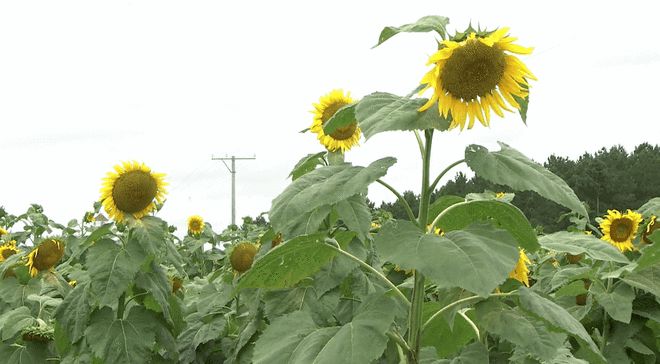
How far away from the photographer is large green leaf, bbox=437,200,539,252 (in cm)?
219

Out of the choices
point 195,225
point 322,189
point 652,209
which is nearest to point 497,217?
point 322,189

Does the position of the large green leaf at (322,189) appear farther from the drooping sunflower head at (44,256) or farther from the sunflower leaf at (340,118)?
the drooping sunflower head at (44,256)

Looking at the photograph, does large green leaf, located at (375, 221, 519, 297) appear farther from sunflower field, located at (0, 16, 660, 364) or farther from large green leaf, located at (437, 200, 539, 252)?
large green leaf, located at (437, 200, 539, 252)

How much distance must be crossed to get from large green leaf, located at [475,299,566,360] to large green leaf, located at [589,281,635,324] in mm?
1784

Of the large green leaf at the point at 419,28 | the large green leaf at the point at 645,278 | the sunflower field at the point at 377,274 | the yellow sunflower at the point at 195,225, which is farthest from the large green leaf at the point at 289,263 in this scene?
the yellow sunflower at the point at 195,225

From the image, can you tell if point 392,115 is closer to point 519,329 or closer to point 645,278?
point 519,329

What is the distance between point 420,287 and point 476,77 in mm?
595

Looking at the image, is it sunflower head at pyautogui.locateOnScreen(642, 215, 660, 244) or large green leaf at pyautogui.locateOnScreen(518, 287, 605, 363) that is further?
sunflower head at pyautogui.locateOnScreen(642, 215, 660, 244)

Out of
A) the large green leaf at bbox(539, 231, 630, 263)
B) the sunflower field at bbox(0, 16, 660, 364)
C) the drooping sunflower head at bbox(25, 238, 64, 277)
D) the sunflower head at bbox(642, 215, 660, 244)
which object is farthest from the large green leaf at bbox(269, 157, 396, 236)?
the drooping sunflower head at bbox(25, 238, 64, 277)

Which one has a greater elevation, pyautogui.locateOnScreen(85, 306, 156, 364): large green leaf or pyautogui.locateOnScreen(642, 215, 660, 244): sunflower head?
pyautogui.locateOnScreen(642, 215, 660, 244): sunflower head

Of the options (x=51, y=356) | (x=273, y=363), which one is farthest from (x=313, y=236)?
(x=51, y=356)

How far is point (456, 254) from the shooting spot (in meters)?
1.86

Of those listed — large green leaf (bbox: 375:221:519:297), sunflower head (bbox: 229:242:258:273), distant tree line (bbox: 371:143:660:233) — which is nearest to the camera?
large green leaf (bbox: 375:221:519:297)

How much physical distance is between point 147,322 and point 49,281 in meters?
1.58
